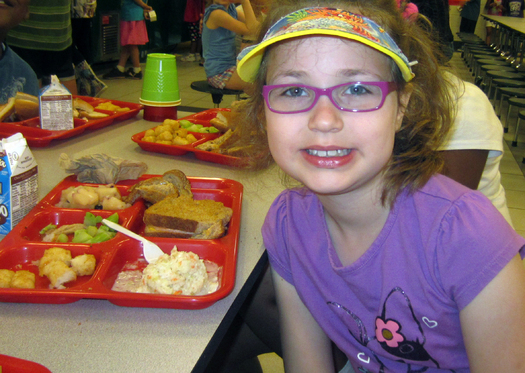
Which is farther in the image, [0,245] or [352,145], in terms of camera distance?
[0,245]

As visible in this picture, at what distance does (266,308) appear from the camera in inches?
61.6

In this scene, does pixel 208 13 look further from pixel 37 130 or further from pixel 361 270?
pixel 361 270

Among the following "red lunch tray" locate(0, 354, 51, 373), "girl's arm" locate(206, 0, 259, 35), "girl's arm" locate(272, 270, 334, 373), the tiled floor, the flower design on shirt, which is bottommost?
the tiled floor

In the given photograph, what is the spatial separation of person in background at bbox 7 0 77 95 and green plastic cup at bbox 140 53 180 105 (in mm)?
1117

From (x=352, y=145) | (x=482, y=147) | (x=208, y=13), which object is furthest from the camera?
(x=208, y=13)

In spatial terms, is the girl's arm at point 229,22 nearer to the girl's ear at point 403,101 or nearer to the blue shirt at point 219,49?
the blue shirt at point 219,49

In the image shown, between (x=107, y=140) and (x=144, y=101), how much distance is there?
0.38 meters

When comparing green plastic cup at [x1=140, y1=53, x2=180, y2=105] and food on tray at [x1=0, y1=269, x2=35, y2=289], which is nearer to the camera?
food on tray at [x1=0, y1=269, x2=35, y2=289]

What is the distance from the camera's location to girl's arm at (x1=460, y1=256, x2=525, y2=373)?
0.86 meters

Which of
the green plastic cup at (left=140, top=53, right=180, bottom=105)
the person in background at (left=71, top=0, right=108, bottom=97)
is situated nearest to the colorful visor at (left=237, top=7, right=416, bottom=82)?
the green plastic cup at (left=140, top=53, right=180, bottom=105)

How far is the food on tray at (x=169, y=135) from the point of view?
6.33 ft

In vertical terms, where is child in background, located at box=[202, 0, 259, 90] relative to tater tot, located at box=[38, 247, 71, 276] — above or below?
above

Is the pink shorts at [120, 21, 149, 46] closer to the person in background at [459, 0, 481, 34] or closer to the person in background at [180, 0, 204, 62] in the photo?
the person in background at [180, 0, 204, 62]

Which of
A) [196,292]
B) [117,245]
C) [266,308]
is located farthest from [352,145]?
[266,308]
